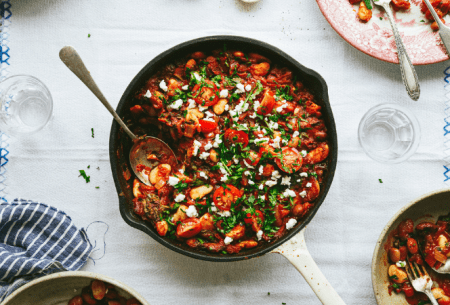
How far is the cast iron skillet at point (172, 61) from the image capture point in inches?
96.9

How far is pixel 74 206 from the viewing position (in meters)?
3.00

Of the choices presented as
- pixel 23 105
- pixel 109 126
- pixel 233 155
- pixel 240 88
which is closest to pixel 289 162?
pixel 233 155

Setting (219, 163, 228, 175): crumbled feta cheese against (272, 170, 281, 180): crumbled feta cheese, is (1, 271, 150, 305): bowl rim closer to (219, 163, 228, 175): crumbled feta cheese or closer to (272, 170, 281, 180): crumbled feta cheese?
(219, 163, 228, 175): crumbled feta cheese

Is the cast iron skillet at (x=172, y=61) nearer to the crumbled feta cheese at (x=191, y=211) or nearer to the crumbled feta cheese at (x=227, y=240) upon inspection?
the crumbled feta cheese at (x=227, y=240)

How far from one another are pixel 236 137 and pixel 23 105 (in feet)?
6.12

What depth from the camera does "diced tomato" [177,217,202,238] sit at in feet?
8.34

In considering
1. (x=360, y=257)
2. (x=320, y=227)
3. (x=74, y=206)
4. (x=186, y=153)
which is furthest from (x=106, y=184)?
(x=360, y=257)

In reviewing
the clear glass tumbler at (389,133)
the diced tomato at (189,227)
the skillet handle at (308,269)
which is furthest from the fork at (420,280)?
the diced tomato at (189,227)

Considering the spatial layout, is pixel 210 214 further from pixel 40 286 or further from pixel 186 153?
pixel 40 286

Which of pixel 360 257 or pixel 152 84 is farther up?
pixel 152 84

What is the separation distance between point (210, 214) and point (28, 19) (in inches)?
88.4

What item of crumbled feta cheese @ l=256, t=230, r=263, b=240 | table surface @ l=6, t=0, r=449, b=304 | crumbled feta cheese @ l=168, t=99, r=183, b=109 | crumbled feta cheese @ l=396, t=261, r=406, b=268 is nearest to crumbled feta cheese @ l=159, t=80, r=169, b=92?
crumbled feta cheese @ l=168, t=99, r=183, b=109

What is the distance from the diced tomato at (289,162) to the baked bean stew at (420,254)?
3.19 feet

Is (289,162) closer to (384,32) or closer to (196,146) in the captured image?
(196,146)
